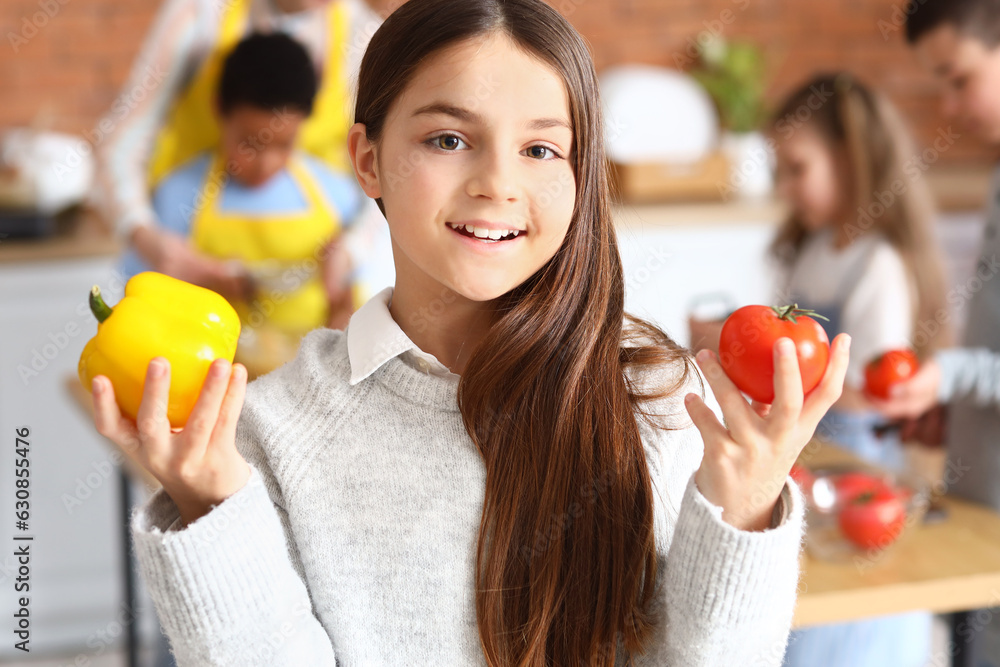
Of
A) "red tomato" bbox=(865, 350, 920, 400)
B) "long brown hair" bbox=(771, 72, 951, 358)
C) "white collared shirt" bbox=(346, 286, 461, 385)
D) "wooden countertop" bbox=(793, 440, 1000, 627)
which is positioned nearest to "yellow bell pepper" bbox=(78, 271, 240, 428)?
"white collared shirt" bbox=(346, 286, 461, 385)

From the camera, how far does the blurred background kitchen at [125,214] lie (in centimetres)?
263

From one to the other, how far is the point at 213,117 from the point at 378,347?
1315 millimetres

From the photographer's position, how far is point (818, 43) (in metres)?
3.56

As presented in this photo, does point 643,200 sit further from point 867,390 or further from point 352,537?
point 352,537

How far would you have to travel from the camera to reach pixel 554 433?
2.78 feet

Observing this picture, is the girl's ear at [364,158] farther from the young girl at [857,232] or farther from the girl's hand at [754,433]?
the young girl at [857,232]

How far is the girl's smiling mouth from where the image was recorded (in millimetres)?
782

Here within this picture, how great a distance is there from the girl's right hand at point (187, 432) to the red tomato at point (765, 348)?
1.31 feet

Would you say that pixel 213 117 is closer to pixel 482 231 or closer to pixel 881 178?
pixel 482 231

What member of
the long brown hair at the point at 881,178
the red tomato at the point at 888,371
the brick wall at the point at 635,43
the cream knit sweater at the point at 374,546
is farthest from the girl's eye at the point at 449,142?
the brick wall at the point at 635,43

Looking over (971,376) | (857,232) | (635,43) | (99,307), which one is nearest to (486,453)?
(99,307)

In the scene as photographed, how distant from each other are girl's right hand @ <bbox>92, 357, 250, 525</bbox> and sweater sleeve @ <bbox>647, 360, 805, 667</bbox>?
37cm

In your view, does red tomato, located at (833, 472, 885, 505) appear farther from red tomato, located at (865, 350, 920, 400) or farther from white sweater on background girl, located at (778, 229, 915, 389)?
white sweater on background girl, located at (778, 229, 915, 389)

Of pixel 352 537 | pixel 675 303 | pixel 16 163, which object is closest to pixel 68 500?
pixel 16 163
